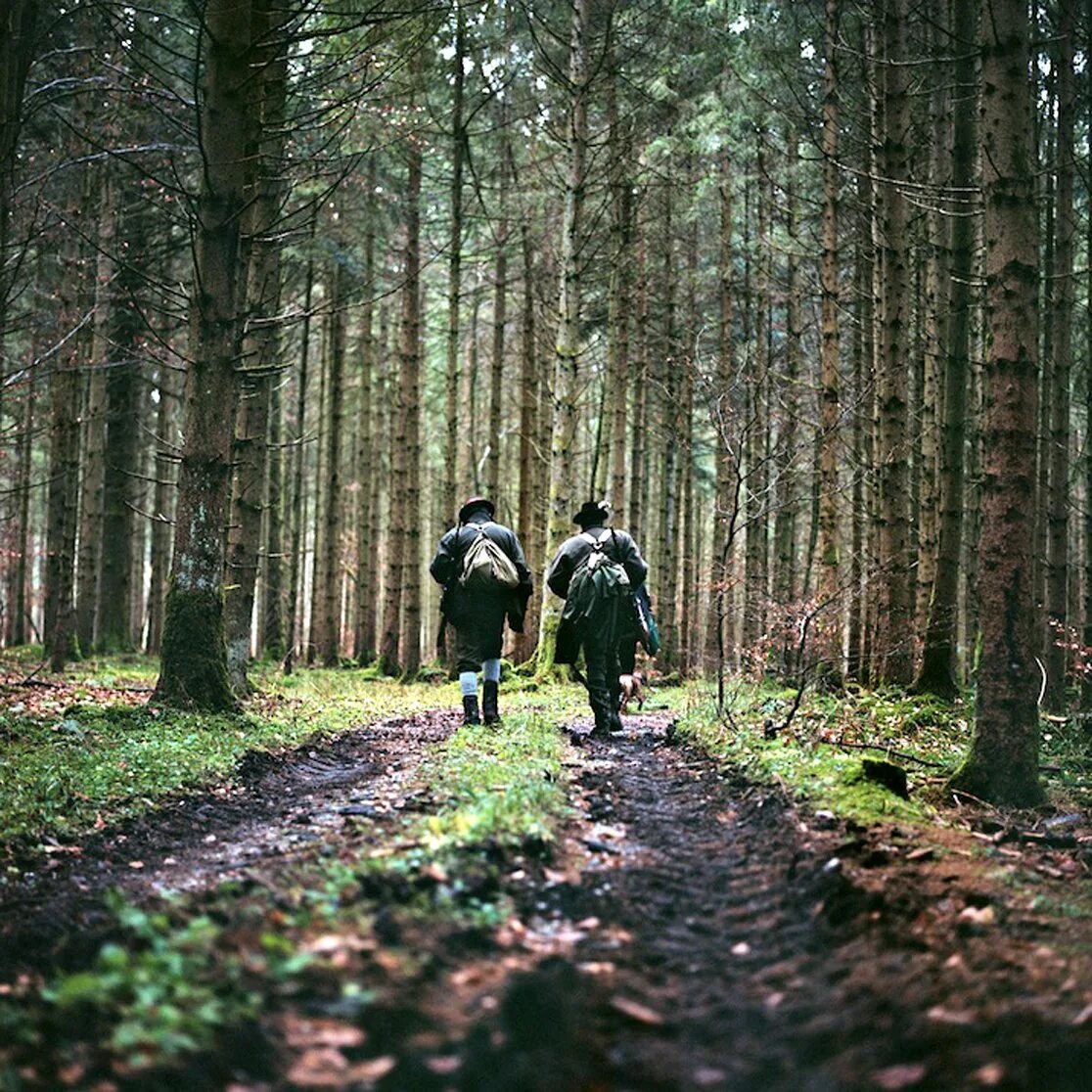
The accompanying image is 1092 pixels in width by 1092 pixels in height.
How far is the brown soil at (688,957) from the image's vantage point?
106 inches

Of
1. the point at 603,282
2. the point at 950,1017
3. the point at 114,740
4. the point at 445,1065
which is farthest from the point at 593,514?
the point at 603,282

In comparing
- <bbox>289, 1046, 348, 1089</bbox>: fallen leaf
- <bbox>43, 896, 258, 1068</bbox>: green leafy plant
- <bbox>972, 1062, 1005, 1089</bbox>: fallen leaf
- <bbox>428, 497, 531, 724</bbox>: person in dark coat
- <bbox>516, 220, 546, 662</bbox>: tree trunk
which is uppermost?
<bbox>516, 220, 546, 662</bbox>: tree trunk

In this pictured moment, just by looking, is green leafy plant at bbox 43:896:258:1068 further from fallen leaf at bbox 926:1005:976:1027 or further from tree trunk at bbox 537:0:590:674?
tree trunk at bbox 537:0:590:674

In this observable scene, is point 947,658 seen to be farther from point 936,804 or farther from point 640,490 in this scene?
point 640,490

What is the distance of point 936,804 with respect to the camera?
6.48 metres

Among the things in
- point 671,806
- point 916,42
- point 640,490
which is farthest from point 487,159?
point 671,806

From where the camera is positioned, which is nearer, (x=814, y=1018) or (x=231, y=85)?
(x=814, y=1018)

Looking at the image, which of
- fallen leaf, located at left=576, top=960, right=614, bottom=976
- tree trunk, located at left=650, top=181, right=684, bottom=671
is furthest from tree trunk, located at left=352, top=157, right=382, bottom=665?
fallen leaf, located at left=576, top=960, right=614, bottom=976

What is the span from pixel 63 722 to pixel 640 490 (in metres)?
19.2

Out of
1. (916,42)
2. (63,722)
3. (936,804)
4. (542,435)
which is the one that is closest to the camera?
(936,804)

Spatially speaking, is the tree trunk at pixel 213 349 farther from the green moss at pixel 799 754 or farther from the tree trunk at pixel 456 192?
the tree trunk at pixel 456 192

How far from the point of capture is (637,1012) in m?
3.12

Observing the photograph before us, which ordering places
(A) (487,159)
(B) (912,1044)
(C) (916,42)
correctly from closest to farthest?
(B) (912,1044) → (C) (916,42) → (A) (487,159)

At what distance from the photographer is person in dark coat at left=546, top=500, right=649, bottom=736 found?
1059 cm
